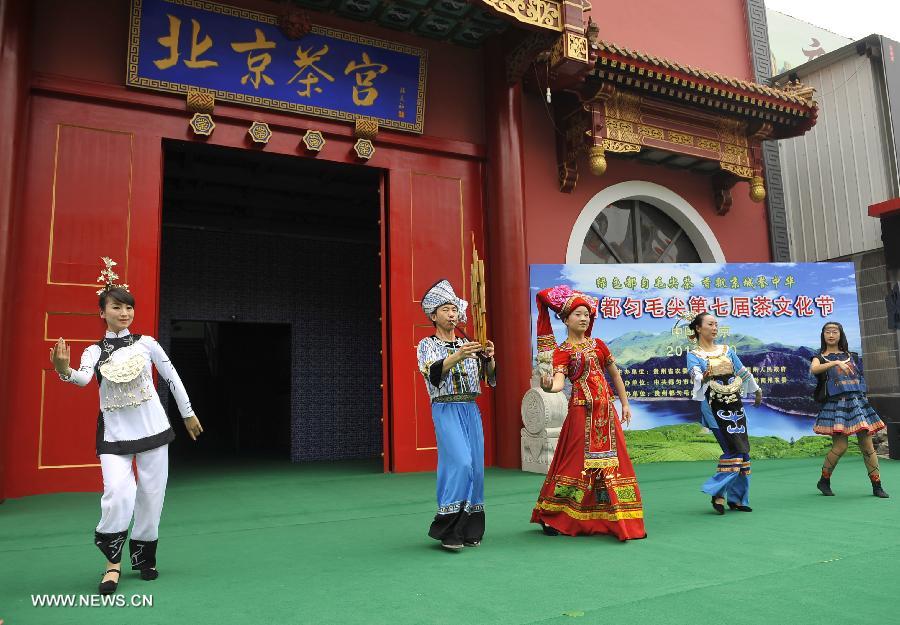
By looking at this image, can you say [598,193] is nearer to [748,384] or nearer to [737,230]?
[737,230]

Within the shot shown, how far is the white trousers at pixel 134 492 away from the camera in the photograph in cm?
304

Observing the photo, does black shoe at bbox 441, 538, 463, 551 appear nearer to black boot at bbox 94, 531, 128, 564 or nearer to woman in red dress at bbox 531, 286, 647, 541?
woman in red dress at bbox 531, 286, 647, 541

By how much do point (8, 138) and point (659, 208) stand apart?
772cm

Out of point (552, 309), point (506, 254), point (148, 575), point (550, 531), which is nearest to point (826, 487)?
point (550, 531)

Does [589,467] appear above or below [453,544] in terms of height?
above

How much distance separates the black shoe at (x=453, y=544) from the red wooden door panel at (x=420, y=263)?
365cm

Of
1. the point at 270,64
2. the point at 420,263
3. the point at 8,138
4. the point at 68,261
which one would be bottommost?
the point at 68,261

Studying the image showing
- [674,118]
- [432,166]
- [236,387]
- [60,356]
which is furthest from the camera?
[236,387]

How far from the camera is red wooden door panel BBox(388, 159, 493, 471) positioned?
7336mm

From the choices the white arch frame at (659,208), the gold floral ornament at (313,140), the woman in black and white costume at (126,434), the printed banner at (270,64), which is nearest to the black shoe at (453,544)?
the woman in black and white costume at (126,434)

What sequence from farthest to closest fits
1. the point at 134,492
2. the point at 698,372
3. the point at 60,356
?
1. the point at 698,372
2. the point at 134,492
3. the point at 60,356

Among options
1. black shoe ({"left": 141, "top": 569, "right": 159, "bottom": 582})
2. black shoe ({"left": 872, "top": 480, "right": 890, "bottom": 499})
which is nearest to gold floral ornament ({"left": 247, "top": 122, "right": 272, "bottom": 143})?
black shoe ({"left": 141, "top": 569, "right": 159, "bottom": 582})

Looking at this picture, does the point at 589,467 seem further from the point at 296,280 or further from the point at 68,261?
the point at 296,280

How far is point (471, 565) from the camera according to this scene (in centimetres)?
329
